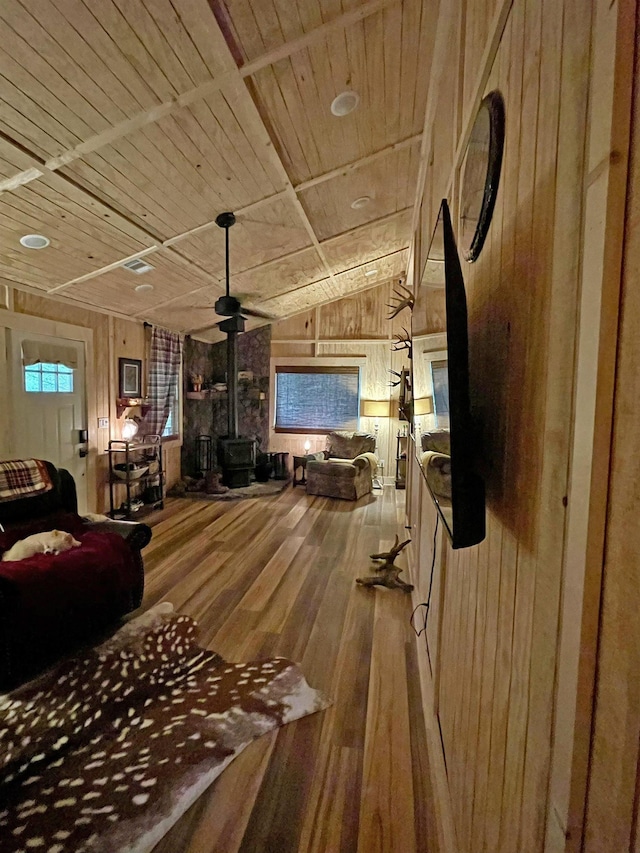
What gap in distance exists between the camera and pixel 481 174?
1034 mm

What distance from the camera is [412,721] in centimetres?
175

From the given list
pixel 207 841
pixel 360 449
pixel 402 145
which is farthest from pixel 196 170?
pixel 360 449

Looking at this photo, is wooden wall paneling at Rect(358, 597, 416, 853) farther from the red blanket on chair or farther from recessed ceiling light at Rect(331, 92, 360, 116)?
recessed ceiling light at Rect(331, 92, 360, 116)

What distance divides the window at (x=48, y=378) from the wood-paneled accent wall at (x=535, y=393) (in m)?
3.88

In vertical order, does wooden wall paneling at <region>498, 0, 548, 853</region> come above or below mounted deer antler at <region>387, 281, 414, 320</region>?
below

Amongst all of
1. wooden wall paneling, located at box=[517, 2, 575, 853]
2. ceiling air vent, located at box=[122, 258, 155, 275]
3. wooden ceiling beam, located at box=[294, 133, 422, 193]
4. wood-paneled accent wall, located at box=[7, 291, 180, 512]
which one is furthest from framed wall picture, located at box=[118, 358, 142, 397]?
wooden wall paneling, located at box=[517, 2, 575, 853]

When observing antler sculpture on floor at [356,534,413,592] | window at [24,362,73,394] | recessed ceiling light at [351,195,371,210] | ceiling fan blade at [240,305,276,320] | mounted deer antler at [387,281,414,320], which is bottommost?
antler sculpture on floor at [356,534,413,592]

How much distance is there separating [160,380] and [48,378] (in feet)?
5.49

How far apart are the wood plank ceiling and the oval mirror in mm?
1260

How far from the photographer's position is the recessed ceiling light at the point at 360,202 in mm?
3471

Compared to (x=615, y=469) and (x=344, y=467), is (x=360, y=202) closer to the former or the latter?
(x=344, y=467)

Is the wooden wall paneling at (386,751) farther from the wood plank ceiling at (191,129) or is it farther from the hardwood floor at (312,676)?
the wood plank ceiling at (191,129)

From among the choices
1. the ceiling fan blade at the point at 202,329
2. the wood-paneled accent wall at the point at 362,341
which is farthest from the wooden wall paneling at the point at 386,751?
the ceiling fan blade at the point at 202,329

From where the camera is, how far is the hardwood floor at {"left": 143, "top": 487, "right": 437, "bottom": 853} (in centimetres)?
132
